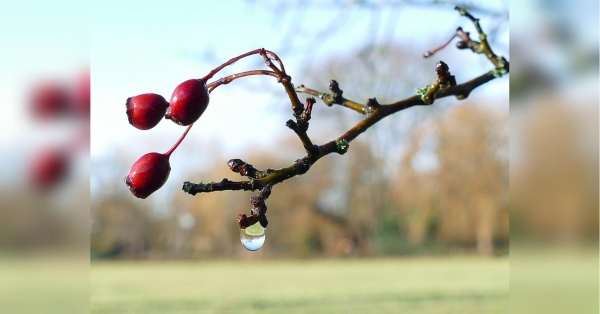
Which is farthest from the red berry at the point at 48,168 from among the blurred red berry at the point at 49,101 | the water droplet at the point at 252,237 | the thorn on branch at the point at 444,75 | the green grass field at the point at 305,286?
the green grass field at the point at 305,286

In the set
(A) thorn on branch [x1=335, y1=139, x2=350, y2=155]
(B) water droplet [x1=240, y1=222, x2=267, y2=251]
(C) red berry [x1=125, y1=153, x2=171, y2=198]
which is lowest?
(B) water droplet [x1=240, y1=222, x2=267, y2=251]

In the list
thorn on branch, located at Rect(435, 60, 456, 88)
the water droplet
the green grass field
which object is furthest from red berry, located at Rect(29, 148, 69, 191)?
the green grass field

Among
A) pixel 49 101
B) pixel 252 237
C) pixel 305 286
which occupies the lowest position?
pixel 305 286

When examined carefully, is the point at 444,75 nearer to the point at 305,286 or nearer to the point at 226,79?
the point at 226,79

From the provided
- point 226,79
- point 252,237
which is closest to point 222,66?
point 226,79

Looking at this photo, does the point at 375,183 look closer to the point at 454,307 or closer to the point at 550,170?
the point at 454,307

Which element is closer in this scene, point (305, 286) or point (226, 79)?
point (226, 79)

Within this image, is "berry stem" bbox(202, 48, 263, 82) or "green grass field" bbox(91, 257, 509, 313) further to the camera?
"green grass field" bbox(91, 257, 509, 313)

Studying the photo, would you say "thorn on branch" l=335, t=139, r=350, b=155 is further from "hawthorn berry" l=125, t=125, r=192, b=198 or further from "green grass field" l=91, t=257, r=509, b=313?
"green grass field" l=91, t=257, r=509, b=313
